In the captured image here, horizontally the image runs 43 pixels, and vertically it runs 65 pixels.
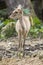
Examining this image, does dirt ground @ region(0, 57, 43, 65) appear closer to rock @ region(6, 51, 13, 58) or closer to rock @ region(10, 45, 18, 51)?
rock @ region(6, 51, 13, 58)

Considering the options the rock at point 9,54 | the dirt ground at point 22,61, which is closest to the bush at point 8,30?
the rock at point 9,54

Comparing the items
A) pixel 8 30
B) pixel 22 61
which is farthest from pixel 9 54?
pixel 8 30

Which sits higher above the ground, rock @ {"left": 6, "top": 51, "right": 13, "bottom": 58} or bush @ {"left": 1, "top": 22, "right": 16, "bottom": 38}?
bush @ {"left": 1, "top": 22, "right": 16, "bottom": 38}

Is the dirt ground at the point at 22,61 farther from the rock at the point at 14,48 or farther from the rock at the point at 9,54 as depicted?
the rock at the point at 14,48

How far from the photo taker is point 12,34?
31.7ft

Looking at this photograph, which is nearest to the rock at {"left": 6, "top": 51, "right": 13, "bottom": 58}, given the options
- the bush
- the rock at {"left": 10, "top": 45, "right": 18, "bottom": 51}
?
the rock at {"left": 10, "top": 45, "right": 18, "bottom": 51}

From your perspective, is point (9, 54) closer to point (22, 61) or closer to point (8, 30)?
point (22, 61)

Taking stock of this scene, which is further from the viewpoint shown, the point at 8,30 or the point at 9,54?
the point at 8,30

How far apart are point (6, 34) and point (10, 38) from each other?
25 centimetres

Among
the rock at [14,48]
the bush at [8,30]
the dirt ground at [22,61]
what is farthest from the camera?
the bush at [8,30]

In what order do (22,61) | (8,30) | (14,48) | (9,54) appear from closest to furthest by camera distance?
(22,61) < (9,54) < (14,48) < (8,30)

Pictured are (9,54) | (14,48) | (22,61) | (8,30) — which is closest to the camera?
(22,61)

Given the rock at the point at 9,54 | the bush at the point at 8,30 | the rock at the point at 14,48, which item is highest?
the bush at the point at 8,30

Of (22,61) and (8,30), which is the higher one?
(8,30)
